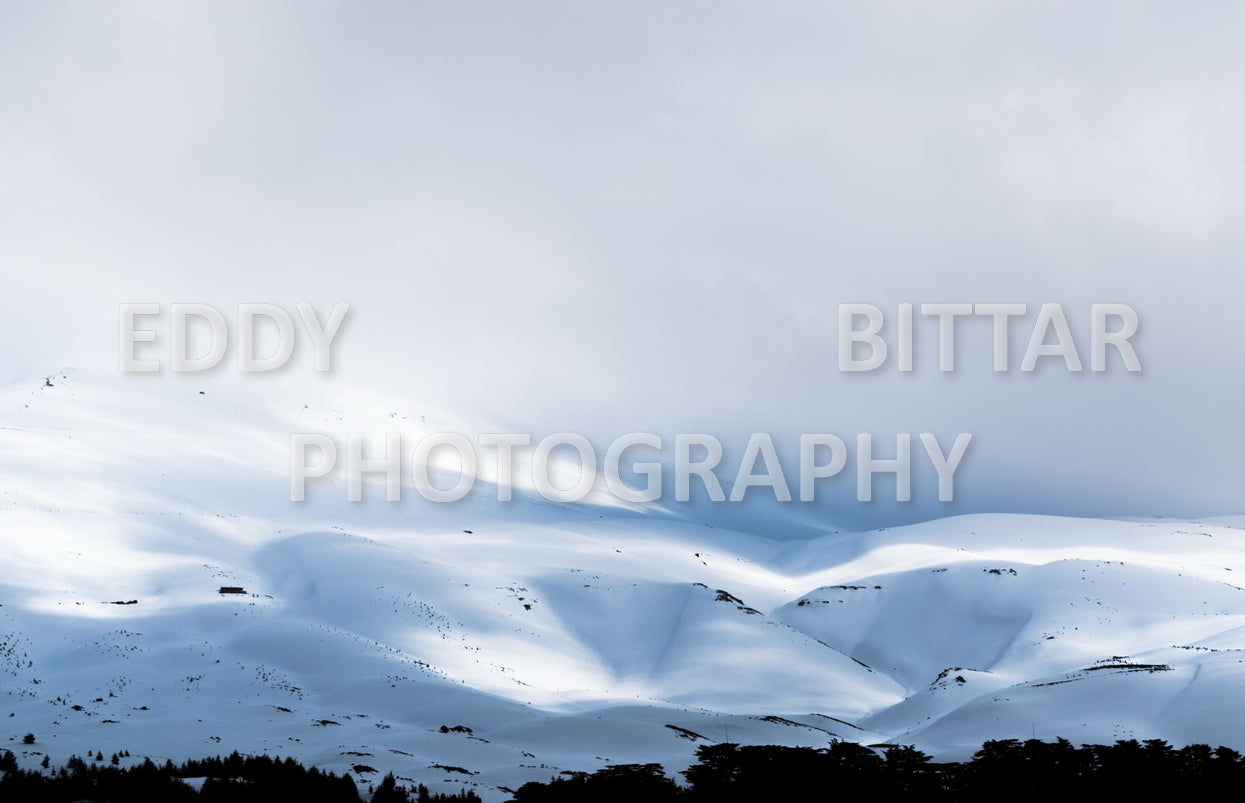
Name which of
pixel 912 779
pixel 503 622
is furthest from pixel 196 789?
pixel 503 622

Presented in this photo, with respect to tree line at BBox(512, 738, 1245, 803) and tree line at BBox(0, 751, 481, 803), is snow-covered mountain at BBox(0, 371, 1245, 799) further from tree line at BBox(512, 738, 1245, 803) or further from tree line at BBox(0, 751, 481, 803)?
tree line at BBox(512, 738, 1245, 803)

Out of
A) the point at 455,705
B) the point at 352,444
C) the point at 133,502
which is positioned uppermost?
the point at 352,444

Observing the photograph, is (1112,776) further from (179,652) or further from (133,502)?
(133,502)

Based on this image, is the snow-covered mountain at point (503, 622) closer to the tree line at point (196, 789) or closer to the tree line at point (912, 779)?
the tree line at point (196, 789)

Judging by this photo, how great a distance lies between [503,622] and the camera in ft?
187

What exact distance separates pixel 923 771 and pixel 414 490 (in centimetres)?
8245

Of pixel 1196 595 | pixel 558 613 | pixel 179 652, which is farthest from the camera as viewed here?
pixel 1196 595

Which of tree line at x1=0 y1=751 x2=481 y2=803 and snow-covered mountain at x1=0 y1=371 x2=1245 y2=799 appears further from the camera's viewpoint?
snow-covered mountain at x1=0 y1=371 x2=1245 y2=799

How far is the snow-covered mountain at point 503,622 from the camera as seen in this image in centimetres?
3219

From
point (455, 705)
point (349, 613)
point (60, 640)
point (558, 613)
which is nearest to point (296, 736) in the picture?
point (455, 705)

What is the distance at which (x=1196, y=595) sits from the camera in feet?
218

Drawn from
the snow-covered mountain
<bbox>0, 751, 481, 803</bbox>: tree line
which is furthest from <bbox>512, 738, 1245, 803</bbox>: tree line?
the snow-covered mountain

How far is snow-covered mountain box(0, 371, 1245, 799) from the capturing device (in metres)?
32.2

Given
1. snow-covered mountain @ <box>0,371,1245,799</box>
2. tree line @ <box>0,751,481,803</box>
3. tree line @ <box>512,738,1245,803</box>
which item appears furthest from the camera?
snow-covered mountain @ <box>0,371,1245,799</box>
